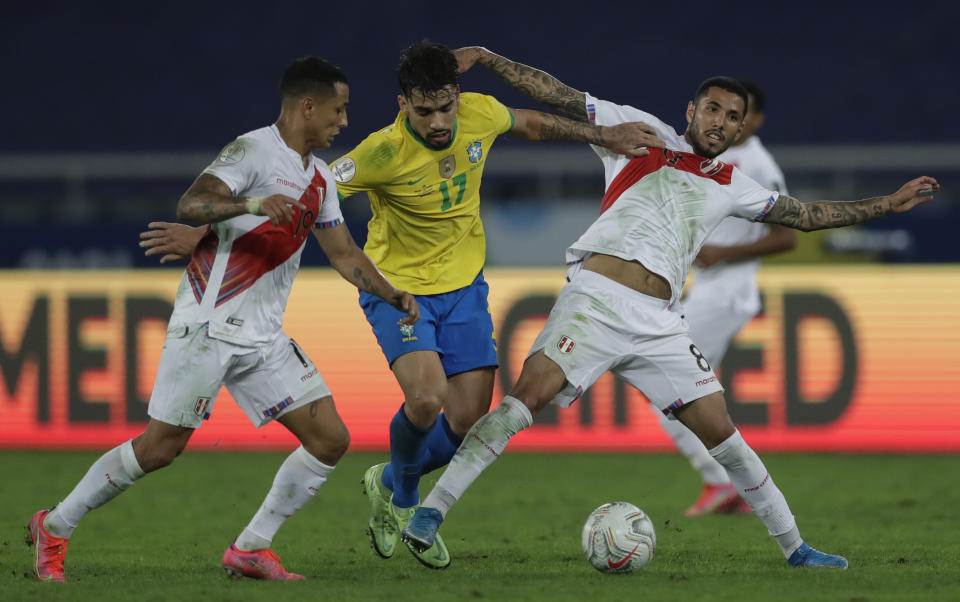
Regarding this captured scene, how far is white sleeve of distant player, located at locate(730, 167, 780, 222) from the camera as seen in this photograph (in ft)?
19.5

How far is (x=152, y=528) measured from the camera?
7.43m

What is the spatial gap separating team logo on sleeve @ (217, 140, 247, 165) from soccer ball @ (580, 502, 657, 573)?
2.13m

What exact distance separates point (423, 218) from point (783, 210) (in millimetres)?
1651

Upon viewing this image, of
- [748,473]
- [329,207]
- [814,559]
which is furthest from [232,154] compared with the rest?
[814,559]

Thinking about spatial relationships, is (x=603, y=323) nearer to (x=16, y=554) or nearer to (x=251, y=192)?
(x=251, y=192)

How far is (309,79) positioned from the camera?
5434mm

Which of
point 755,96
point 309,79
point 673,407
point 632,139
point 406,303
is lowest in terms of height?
point 673,407

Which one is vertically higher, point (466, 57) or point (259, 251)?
point (466, 57)

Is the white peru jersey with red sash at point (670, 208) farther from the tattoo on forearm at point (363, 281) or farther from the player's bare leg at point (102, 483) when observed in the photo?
the player's bare leg at point (102, 483)

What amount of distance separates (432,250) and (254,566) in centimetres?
172

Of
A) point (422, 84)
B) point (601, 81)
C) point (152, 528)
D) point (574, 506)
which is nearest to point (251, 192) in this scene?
point (422, 84)

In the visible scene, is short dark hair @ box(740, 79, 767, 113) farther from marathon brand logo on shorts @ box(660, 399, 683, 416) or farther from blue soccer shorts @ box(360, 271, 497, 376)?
marathon brand logo on shorts @ box(660, 399, 683, 416)

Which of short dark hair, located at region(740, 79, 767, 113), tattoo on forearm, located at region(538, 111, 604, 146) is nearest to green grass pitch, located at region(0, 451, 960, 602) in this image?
tattoo on forearm, located at region(538, 111, 604, 146)

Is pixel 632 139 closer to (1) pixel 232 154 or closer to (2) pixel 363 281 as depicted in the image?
(2) pixel 363 281
